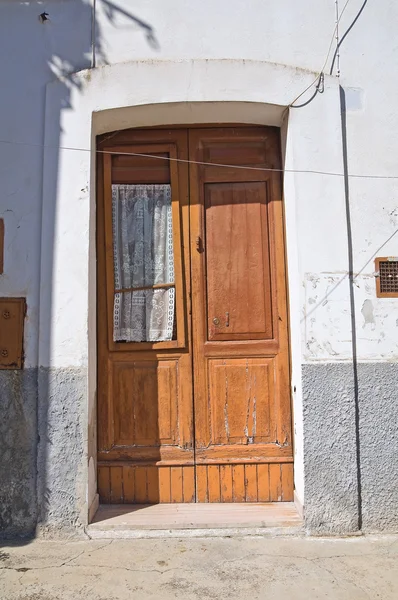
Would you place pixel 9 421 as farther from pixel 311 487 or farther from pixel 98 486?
pixel 311 487

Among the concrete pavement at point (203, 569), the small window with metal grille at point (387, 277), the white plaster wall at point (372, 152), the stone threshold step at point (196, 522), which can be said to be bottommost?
the concrete pavement at point (203, 569)

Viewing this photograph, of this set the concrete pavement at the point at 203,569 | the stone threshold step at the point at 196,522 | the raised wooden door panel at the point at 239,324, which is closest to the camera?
the concrete pavement at the point at 203,569

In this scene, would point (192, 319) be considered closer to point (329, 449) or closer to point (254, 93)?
point (329, 449)

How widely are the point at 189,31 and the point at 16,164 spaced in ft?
5.49

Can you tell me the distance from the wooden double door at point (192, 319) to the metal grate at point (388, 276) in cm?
75

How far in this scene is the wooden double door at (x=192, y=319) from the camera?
4.41m

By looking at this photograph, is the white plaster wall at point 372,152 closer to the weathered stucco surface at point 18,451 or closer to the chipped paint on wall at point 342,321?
the chipped paint on wall at point 342,321

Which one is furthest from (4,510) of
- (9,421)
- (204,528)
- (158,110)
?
(158,110)

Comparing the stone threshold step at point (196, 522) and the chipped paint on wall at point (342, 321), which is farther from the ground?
the chipped paint on wall at point (342, 321)

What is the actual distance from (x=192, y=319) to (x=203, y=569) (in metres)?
1.81

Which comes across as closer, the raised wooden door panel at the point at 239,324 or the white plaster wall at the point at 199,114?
the white plaster wall at the point at 199,114

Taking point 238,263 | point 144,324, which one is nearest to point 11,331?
point 144,324

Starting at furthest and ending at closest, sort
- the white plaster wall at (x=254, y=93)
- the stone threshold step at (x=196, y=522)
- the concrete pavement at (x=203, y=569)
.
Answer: the white plaster wall at (x=254, y=93) < the stone threshold step at (x=196, y=522) < the concrete pavement at (x=203, y=569)

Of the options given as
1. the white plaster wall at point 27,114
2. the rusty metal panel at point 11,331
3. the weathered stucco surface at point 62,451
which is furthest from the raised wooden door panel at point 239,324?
the rusty metal panel at point 11,331
